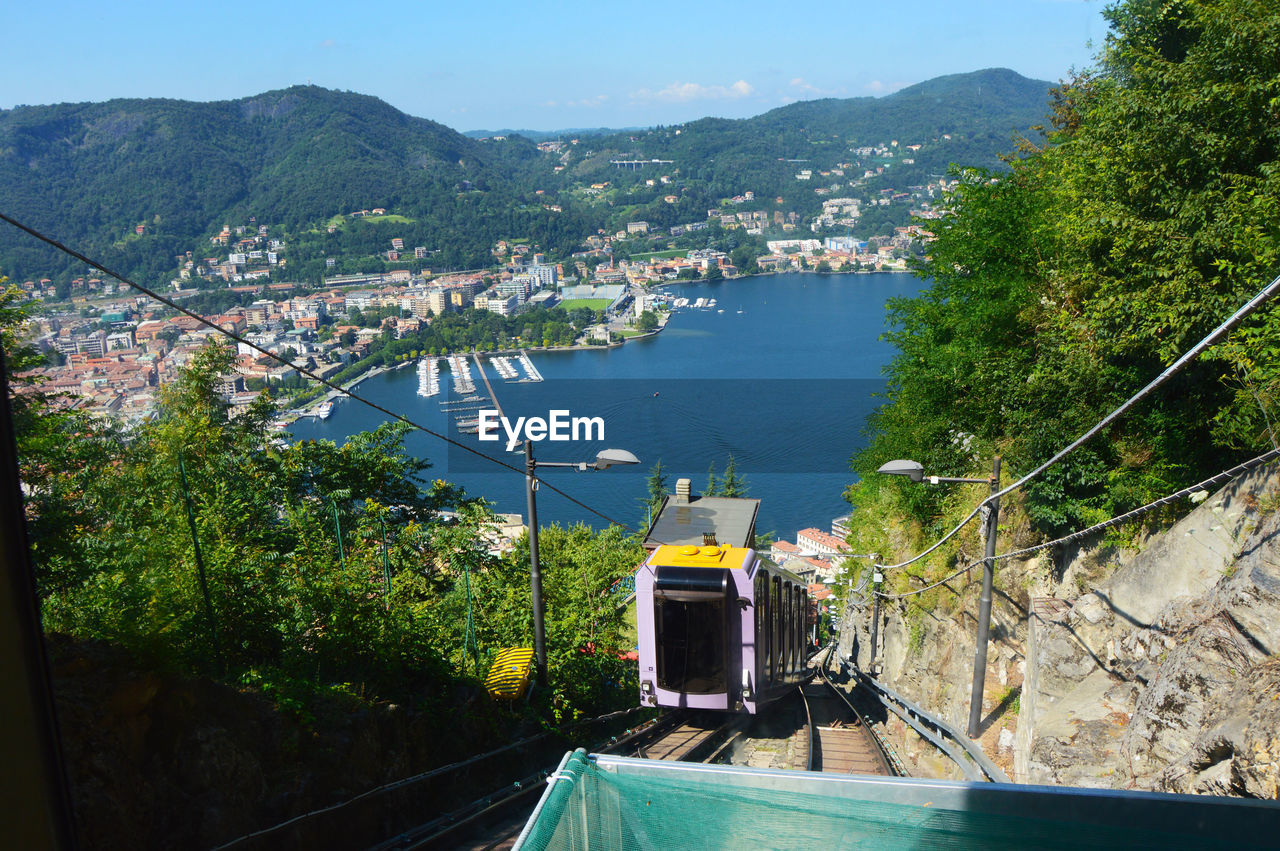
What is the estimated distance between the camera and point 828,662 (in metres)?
20.8

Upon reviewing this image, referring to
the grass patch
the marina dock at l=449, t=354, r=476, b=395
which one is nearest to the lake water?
the marina dock at l=449, t=354, r=476, b=395

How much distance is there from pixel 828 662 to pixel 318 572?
16746 millimetres

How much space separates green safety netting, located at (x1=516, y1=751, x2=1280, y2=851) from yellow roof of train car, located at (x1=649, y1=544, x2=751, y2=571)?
614 cm

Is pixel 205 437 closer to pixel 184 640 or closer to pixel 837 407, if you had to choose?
pixel 184 640

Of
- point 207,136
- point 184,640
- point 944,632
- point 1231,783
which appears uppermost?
point 207,136

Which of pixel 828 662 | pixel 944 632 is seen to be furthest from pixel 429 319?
pixel 944 632

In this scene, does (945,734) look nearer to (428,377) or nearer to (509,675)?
(509,675)

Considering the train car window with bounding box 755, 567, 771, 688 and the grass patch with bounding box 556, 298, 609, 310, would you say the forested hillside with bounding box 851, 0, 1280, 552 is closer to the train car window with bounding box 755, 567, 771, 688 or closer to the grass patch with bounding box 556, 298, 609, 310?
the train car window with bounding box 755, 567, 771, 688

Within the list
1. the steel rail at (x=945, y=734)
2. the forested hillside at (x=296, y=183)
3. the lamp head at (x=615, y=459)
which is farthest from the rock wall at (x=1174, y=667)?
the forested hillside at (x=296, y=183)

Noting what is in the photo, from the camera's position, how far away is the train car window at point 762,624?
8039 millimetres

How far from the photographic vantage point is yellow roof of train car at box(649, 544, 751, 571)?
792 cm

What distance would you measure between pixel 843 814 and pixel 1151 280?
8641 millimetres

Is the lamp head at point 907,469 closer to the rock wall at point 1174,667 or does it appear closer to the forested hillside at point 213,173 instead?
the rock wall at point 1174,667

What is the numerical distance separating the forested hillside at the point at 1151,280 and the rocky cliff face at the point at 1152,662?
84 cm
